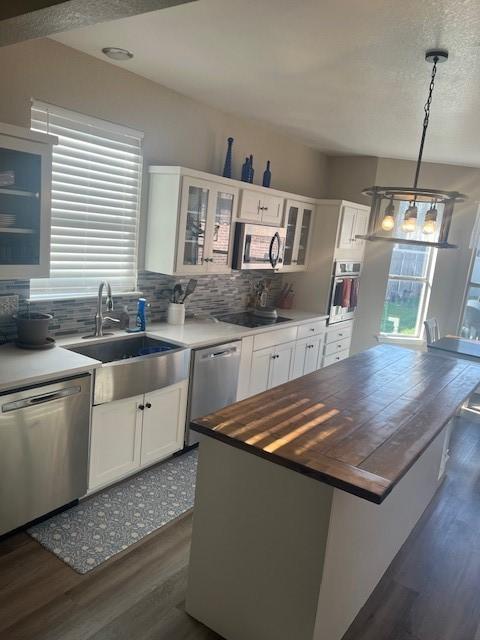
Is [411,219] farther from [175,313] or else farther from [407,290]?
[407,290]

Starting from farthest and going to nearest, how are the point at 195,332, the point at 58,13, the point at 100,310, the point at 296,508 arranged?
the point at 195,332 < the point at 100,310 < the point at 296,508 < the point at 58,13

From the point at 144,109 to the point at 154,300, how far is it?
142 cm

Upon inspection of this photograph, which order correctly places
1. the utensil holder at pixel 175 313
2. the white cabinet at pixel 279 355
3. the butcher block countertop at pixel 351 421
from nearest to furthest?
the butcher block countertop at pixel 351 421 → the utensil holder at pixel 175 313 → the white cabinet at pixel 279 355

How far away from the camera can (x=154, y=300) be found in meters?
3.85

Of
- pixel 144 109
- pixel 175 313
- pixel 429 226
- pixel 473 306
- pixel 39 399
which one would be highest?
pixel 144 109

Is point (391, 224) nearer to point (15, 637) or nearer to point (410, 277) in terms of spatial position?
point (15, 637)

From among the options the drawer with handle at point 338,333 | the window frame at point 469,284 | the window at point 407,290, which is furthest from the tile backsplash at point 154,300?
the window frame at point 469,284

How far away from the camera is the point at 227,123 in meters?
4.11

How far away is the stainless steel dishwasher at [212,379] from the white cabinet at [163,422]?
0.27 feet

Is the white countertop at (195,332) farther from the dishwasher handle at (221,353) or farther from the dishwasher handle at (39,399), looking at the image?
the dishwasher handle at (39,399)

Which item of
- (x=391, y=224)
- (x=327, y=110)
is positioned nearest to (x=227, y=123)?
(x=327, y=110)

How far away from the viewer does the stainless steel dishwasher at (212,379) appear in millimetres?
3434

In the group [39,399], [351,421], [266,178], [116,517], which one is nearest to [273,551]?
[351,421]

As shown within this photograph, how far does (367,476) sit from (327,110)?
115 inches
